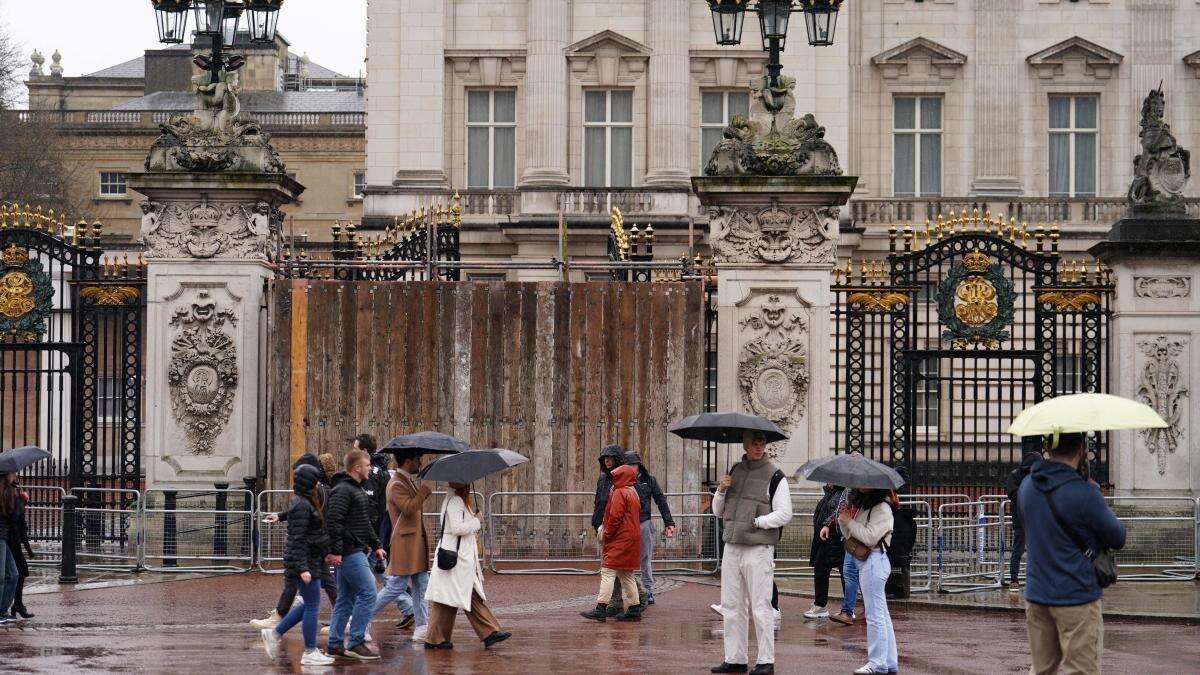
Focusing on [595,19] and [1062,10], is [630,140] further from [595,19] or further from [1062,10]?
[1062,10]

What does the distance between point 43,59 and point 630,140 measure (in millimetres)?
49259

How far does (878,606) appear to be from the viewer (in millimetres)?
13836

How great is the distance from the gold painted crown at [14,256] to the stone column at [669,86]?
23547 mm

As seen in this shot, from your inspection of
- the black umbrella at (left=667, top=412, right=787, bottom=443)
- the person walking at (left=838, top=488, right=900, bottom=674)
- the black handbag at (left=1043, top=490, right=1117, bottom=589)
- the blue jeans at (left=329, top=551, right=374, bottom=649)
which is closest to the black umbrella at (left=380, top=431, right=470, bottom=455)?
the blue jeans at (left=329, top=551, right=374, bottom=649)

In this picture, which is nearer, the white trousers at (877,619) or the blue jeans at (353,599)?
the white trousers at (877,619)

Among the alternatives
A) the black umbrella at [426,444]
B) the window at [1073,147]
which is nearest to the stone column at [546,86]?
the window at [1073,147]

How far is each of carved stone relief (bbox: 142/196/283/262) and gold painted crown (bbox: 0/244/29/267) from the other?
191 cm

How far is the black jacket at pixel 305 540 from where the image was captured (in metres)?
14.1

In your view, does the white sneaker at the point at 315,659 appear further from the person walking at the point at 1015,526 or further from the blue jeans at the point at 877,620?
the person walking at the point at 1015,526

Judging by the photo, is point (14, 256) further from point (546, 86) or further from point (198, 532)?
point (546, 86)

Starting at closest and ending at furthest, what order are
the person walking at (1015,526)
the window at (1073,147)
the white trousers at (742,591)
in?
the white trousers at (742,591) → the person walking at (1015,526) → the window at (1073,147)

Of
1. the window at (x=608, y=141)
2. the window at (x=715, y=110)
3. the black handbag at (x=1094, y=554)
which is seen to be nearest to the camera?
the black handbag at (x=1094, y=554)

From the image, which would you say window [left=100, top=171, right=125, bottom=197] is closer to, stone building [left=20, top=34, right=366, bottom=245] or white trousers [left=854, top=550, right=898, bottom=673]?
stone building [left=20, top=34, right=366, bottom=245]

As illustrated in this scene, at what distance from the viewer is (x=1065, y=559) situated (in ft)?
36.1
